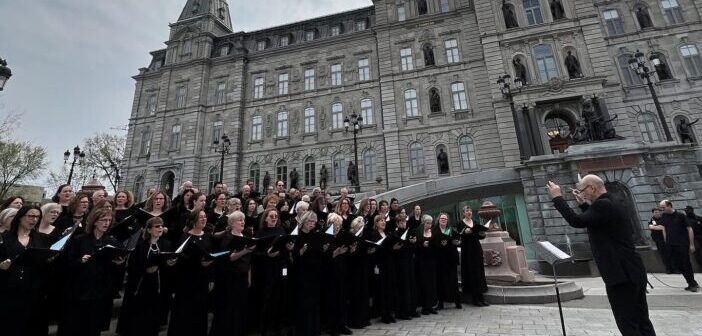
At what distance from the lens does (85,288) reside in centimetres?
420

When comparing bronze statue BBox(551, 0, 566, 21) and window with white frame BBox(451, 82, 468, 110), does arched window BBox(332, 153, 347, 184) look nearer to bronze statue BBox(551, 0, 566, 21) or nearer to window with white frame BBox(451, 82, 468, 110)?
window with white frame BBox(451, 82, 468, 110)

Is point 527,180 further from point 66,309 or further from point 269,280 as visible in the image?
point 66,309

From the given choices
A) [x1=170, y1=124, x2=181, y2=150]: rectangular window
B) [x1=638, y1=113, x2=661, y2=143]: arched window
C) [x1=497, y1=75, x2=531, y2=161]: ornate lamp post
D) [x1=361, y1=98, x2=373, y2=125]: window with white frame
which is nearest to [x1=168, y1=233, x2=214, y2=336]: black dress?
[x1=497, y1=75, x2=531, y2=161]: ornate lamp post

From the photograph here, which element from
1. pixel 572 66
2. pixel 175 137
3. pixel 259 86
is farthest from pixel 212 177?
pixel 572 66

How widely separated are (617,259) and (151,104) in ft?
130

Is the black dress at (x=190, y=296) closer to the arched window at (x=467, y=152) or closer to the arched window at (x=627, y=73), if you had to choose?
the arched window at (x=467, y=152)

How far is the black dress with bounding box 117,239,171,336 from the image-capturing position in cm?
446

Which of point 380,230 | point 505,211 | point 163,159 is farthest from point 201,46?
point 380,230

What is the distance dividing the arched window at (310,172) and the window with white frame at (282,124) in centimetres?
354

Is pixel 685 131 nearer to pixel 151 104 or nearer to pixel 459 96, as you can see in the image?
pixel 459 96

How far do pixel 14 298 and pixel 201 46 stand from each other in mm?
35038

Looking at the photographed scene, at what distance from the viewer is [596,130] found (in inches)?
654

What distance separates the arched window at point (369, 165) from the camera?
26.3 meters

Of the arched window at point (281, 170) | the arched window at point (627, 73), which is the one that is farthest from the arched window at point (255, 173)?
the arched window at point (627, 73)
